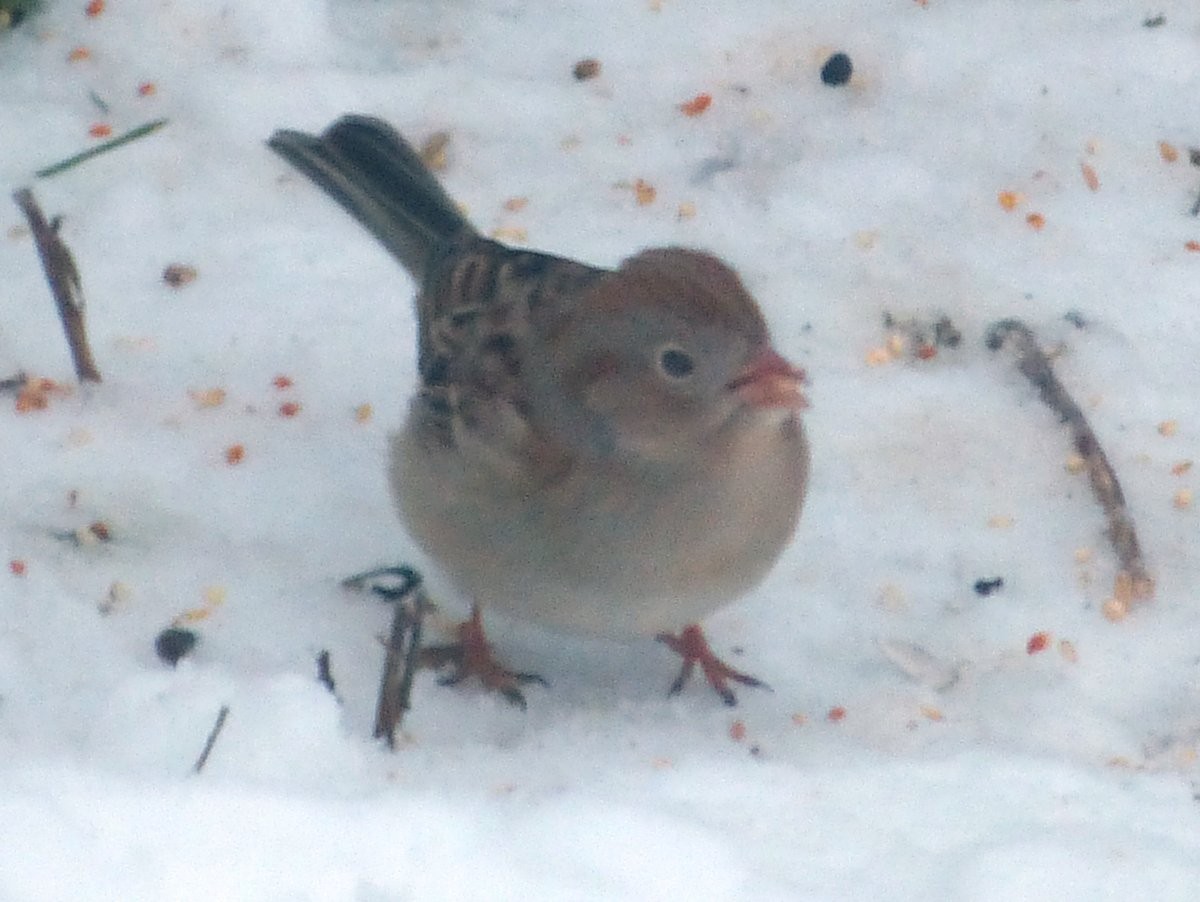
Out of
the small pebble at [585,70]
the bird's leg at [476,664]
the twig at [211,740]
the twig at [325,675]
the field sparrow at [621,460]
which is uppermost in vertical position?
the small pebble at [585,70]

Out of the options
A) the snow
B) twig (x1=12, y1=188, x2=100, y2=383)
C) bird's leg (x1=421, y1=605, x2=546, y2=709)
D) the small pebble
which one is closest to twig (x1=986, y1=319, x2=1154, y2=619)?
the snow

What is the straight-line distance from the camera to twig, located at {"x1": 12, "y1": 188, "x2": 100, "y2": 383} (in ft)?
11.3

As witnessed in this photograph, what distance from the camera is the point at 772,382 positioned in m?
2.83

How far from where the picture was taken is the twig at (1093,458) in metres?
3.40

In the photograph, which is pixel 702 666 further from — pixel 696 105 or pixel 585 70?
pixel 585 70

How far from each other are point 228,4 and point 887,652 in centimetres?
238

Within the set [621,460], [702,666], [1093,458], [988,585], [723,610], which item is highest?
[1093,458]

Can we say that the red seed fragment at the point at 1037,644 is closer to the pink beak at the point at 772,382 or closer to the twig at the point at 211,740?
the pink beak at the point at 772,382

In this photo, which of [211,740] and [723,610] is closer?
[211,740]

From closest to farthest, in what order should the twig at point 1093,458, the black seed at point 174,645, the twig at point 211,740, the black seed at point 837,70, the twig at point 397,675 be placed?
the twig at point 211,740
the twig at point 397,675
the black seed at point 174,645
the twig at point 1093,458
the black seed at point 837,70

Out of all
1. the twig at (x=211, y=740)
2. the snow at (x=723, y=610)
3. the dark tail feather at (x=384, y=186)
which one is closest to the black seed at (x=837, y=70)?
the snow at (x=723, y=610)

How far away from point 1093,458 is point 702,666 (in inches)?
37.3

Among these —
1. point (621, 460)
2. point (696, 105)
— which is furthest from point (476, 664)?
point (696, 105)

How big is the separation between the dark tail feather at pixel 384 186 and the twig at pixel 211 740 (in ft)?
3.98
